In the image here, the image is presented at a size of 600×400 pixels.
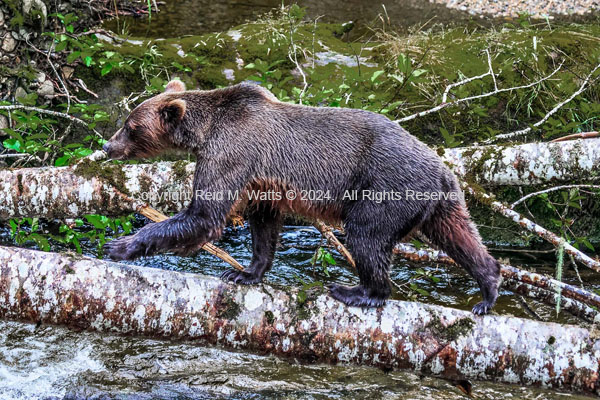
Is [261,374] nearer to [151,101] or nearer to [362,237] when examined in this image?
[362,237]

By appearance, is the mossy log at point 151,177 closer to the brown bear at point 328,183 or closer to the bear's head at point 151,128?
the bear's head at point 151,128

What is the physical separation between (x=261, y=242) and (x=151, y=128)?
1.10 metres

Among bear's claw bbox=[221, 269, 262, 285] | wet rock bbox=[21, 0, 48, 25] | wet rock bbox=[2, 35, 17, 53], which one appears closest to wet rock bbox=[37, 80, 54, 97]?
wet rock bbox=[2, 35, 17, 53]

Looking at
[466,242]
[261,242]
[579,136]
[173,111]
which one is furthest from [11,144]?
[579,136]

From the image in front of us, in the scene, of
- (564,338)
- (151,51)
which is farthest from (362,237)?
(151,51)

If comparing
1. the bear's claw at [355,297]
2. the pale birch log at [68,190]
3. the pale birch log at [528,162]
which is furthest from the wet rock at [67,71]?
the bear's claw at [355,297]

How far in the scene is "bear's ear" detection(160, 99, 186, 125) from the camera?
13.9 feet

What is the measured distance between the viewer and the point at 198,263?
6617mm

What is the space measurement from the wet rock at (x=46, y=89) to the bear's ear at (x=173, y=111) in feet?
11.2

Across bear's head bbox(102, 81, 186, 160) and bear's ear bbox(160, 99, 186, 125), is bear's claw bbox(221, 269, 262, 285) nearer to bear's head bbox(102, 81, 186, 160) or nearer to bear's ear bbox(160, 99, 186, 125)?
bear's head bbox(102, 81, 186, 160)

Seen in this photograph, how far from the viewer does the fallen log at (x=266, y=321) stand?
3490 millimetres

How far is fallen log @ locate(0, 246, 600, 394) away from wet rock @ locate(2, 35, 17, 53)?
4208 millimetres

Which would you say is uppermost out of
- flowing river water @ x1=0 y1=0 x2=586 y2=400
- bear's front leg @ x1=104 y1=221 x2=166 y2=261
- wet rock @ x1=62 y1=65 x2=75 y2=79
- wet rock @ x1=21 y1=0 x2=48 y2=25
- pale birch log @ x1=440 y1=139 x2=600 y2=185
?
wet rock @ x1=21 y1=0 x2=48 y2=25

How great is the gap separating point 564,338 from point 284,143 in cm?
198
